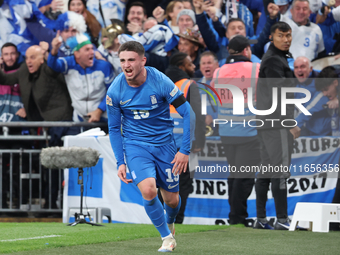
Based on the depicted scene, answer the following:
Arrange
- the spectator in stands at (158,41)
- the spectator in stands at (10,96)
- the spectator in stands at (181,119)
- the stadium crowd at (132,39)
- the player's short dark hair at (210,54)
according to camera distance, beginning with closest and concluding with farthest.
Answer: the spectator in stands at (181,119) < the stadium crowd at (132,39) < the player's short dark hair at (210,54) < the spectator in stands at (158,41) < the spectator in stands at (10,96)

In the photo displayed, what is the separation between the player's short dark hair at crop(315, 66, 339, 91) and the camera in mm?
8789

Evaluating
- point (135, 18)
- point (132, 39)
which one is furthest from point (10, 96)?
point (135, 18)

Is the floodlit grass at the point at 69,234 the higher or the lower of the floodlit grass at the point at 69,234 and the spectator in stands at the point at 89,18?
the lower

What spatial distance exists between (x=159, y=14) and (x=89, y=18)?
138cm

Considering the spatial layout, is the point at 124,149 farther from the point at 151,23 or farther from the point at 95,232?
the point at 151,23

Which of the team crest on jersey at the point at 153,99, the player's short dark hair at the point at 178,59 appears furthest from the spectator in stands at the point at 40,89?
the team crest on jersey at the point at 153,99

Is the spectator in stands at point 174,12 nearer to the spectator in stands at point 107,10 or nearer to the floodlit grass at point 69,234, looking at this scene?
the spectator in stands at point 107,10

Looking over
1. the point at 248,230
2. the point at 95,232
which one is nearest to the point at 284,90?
the point at 248,230

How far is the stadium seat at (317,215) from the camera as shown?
7391mm

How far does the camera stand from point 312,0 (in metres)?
9.70

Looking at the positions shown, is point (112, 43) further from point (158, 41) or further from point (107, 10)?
point (158, 41)

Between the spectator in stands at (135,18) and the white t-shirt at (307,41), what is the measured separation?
285 centimetres

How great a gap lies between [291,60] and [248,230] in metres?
3.28

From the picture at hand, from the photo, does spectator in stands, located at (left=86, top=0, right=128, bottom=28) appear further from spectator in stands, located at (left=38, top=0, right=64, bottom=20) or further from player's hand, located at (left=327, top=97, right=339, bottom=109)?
player's hand, located at (left=327, top=97, right=339, bottom=109)
